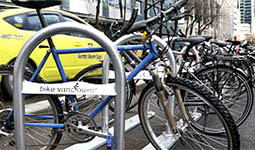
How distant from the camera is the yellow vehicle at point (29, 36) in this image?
375cm

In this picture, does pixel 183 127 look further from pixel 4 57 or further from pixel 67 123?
pixel 4 57

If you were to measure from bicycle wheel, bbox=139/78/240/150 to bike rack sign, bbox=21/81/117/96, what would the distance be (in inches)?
23.4

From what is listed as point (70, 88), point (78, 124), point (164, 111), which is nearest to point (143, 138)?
point (164, 111)

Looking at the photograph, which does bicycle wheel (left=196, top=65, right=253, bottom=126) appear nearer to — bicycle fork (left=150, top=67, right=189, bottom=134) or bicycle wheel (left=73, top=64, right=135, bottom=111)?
bicycle wheel (left=73, top=64, right=135, bottom=111)

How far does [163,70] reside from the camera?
6.57 ft

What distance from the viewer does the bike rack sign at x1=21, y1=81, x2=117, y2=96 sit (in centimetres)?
154

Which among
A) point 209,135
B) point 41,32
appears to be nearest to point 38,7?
point 41,32

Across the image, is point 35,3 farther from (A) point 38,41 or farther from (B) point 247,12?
(B) point 247,12

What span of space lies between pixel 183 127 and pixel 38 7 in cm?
142

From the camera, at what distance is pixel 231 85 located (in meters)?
3.12

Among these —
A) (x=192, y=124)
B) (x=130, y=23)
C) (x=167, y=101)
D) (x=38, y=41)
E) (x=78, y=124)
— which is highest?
(x=130, y=23)

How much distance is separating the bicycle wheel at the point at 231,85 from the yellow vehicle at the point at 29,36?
1.33 metres

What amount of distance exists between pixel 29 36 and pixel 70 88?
9.10 ft

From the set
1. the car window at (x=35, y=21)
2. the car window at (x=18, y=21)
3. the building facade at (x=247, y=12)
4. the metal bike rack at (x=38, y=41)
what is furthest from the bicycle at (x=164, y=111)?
the building facade at (x=247, y=12)
